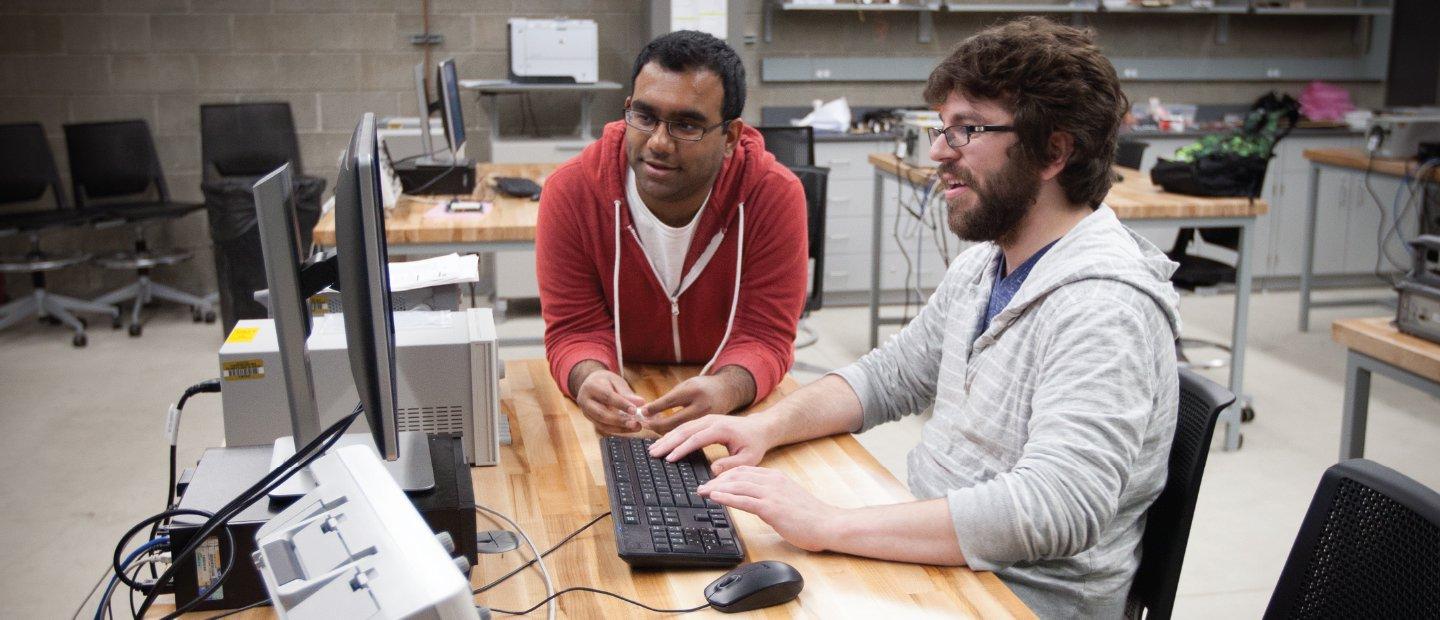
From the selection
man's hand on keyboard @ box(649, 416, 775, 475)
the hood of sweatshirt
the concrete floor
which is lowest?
the concrete floor

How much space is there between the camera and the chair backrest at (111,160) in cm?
511

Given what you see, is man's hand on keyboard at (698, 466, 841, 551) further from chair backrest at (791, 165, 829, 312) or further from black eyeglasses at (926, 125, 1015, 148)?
chair backrest at (791, 165, 829, 312)

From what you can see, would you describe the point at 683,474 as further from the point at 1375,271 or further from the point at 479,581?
the point at 1375,271

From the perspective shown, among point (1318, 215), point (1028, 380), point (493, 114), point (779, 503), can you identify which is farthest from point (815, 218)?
point (1318, 215)

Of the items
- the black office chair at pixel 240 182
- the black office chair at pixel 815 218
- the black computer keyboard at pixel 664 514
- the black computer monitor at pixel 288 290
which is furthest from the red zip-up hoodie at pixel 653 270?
the black office chair at pixel 240 182

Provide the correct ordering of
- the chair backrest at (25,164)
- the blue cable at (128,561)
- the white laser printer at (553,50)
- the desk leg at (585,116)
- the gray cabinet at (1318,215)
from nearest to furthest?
the blue cable at (128,561) < the chair backrest at (25,164) < the white laser printer at (553,50) < the desk leg at (585,116) < the gray cabinet at (1318,215)

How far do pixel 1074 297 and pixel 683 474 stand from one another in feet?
1.65

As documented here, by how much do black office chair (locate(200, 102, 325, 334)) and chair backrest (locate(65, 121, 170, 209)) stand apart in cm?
23

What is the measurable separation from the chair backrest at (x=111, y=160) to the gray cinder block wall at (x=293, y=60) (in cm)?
22

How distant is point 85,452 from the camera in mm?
3551

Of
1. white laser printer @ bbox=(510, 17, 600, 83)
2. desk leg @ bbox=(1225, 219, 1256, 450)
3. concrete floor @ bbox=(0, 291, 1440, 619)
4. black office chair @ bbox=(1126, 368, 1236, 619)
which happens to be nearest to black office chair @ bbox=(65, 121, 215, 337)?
concrete floor @ bbox=(0, 291, 1440, 619)

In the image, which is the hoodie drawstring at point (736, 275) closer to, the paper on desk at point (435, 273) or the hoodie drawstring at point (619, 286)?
the hoodie drawstring at point (619, 286)

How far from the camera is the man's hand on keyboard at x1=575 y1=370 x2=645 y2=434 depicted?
164cm

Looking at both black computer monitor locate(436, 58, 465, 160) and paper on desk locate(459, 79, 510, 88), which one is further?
paper on desk locate(459, 79, 510, 88)
